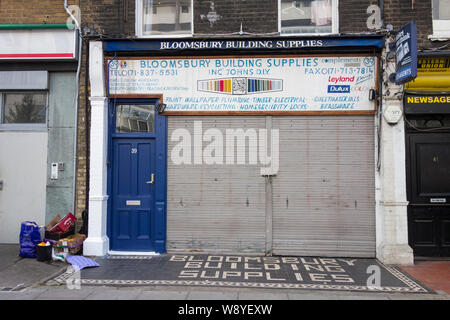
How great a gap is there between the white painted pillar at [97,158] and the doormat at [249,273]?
1.40ft

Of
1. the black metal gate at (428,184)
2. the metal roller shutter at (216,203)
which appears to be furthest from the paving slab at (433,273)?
the metal roller shutter at (216,203)

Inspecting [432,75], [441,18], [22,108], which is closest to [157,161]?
[22,108]

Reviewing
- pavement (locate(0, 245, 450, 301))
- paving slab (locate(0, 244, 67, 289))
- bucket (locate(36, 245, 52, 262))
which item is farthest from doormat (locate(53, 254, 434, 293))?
bucket (locate(36, 245, 52, 262))

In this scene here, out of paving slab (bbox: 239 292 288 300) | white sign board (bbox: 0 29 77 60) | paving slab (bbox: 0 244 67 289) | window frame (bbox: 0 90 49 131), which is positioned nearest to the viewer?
paving slab (bbox: 239 292 288 300)

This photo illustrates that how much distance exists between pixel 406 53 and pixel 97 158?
624 cm

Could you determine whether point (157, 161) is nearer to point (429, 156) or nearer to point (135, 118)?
point (135, 118)

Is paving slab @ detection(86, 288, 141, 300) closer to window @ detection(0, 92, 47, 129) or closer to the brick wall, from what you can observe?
window @ detection(0, 92, 47, 129)

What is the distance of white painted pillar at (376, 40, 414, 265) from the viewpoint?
265 inches

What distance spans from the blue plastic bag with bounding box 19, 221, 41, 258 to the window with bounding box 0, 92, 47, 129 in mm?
2346

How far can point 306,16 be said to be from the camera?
7551 millimetres

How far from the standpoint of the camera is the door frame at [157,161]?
7.24m

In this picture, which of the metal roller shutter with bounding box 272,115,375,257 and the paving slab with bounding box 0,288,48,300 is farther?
the metal roller shutter with bounding box 272,115,375,257

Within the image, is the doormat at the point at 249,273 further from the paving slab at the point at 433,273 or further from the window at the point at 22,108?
the window at the point at 22,108
